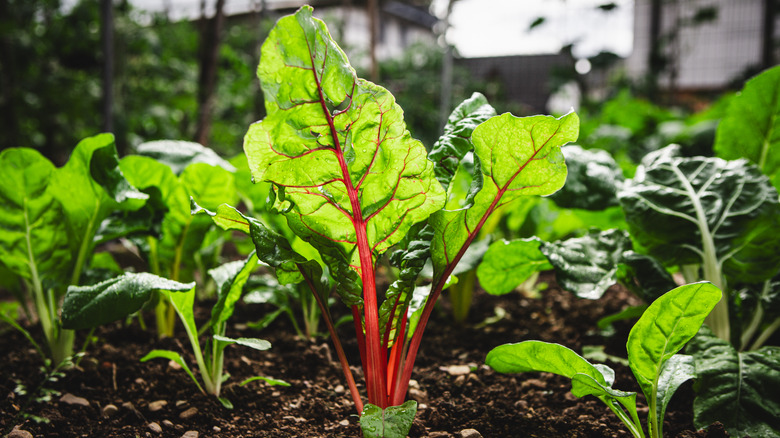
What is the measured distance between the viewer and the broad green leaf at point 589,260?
973 mm

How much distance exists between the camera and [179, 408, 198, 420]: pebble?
0.92 meters

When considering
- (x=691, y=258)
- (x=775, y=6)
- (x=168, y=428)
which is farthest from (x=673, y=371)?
(x=775, y=6)

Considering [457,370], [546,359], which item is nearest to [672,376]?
[546,359]

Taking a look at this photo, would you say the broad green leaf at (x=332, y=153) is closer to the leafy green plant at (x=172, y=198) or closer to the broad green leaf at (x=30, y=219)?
the leafy green plant at (x=172, y=198)

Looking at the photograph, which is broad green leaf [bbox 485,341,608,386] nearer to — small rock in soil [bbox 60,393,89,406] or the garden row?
the garden row

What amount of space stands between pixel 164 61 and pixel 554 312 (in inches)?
127

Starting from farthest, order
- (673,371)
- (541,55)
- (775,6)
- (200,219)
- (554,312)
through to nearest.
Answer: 1. (541,55)
2. (775,6)
3. (554,312)
4. (200,219)
5. (673,371)

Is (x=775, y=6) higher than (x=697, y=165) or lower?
higher

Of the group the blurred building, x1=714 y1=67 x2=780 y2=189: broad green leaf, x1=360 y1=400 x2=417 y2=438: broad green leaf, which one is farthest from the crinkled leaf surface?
the blurred building

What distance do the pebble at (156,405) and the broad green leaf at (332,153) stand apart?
1.37 ft

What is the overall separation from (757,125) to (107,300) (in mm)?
1363

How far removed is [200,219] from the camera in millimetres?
1235

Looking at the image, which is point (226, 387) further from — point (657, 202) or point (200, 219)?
point (657, 202)

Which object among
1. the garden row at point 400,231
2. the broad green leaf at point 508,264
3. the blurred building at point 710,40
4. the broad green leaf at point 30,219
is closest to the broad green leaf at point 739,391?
the garden row at point 400,231
